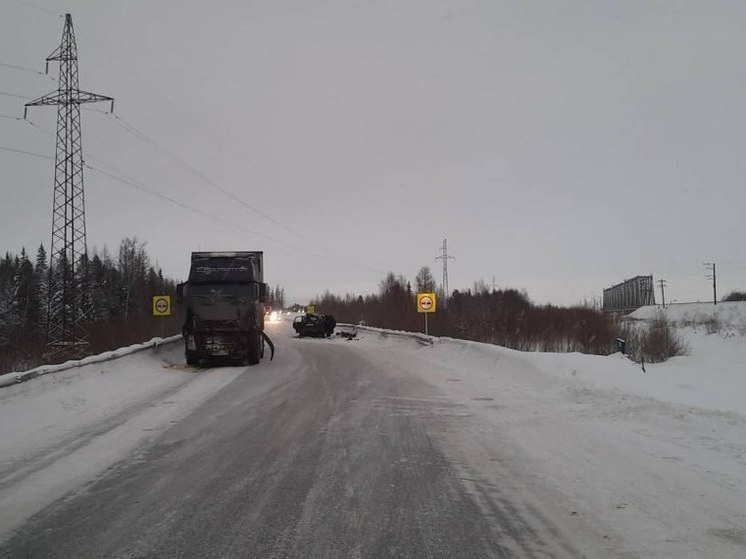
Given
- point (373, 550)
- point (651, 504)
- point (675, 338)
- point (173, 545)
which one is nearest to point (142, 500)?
point (173, 545)

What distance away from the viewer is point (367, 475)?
242 inches

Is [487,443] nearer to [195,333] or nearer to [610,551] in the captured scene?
[610,551]

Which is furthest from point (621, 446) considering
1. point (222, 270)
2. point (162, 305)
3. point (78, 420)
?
point (162, 305)

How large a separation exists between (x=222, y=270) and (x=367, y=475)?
14.9 m

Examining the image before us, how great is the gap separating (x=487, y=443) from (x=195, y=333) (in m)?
14.0

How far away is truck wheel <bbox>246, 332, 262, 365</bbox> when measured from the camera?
781 inches

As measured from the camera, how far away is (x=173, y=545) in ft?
13.9

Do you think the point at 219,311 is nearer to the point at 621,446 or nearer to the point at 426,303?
the point at 426,303

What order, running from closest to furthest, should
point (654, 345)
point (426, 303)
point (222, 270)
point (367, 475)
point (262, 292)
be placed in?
1. point (367, 475)
2. point (222, 270)
3. point (262, 292)
4. point (654, 345)
5. point (426, 303)

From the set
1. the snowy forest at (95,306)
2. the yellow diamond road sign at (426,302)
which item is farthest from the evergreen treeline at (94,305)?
the yellow diamond road sign at (426,302)

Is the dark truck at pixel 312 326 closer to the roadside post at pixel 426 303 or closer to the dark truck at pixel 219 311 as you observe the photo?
the roadside post at pixel 426 303

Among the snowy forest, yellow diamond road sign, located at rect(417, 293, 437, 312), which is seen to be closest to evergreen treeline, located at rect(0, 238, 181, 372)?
the snowy forest

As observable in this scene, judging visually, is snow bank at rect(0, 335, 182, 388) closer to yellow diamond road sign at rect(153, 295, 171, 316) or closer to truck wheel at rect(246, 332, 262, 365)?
truck wheel at rect(246, 332, 262, 365)

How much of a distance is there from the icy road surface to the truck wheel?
7404mm
